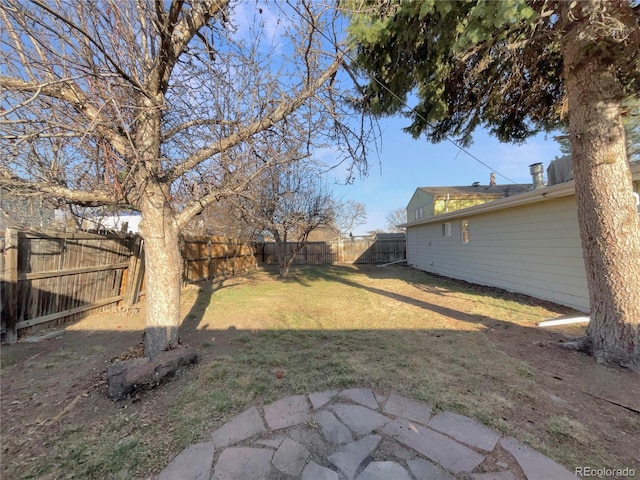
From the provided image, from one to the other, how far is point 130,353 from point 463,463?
3532 mm

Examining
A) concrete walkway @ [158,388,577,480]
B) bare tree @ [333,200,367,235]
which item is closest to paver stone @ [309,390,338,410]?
concrete walkway @ [158,388,577,480]

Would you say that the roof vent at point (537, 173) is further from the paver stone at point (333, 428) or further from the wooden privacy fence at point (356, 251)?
the paver stone at point (333, 428)

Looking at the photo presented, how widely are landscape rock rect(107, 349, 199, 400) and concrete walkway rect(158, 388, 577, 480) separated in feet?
3.41

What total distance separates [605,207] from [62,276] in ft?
25.0

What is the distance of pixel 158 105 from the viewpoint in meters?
2.55

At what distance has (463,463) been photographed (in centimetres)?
167

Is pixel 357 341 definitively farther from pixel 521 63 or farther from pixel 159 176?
pixel 521 63

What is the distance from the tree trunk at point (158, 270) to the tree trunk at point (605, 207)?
4.73 m

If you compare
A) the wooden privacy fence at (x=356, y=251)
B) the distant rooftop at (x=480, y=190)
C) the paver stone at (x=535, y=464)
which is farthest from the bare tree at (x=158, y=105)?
the wooden privacy fence at (x=356, y=251)

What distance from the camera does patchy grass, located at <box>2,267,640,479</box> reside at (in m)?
1.82

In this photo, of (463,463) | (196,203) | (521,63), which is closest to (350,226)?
(521,63)

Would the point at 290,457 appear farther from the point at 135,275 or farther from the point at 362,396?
the point at 135,275

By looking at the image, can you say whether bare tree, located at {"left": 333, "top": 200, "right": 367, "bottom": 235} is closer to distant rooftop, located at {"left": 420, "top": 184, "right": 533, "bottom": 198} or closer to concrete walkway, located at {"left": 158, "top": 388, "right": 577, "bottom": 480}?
distant rooftop, located at {"left": 420, "top": 184, "right": 533, "bottom": 198}

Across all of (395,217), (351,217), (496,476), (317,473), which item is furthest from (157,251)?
(395,217)
